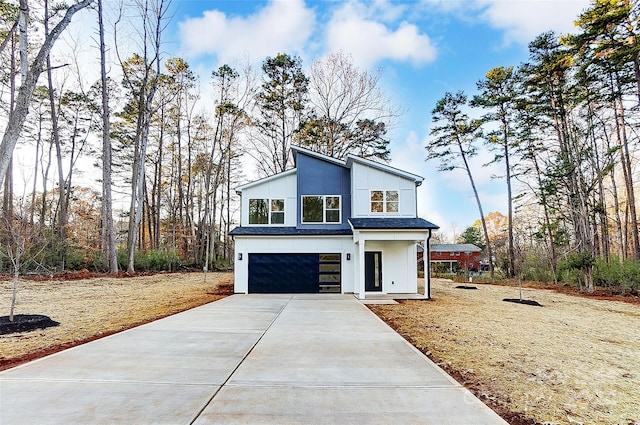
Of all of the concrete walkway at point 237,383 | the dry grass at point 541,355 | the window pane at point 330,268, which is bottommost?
A: the dry grass at point 541,355

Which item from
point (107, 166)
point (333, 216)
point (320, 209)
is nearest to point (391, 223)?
point (333, 216)

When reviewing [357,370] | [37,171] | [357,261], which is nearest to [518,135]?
[357,261]

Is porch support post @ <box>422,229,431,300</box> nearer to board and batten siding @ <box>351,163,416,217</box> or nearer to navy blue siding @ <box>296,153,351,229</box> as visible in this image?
board and batten siding @ <box>351,163,416,217</box>

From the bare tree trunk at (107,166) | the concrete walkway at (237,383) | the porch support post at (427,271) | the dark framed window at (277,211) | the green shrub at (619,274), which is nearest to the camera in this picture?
the concrete walkway at (237,383)

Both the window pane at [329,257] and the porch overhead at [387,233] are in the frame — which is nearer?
the porch overhead at [387,233]

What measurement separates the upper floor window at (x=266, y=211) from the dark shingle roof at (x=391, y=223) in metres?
3.11

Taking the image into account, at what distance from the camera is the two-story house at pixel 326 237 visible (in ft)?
44.7

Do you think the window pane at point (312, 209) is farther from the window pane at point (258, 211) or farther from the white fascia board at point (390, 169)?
the white fascia board at point (390, 169)

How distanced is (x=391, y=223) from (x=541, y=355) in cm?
787

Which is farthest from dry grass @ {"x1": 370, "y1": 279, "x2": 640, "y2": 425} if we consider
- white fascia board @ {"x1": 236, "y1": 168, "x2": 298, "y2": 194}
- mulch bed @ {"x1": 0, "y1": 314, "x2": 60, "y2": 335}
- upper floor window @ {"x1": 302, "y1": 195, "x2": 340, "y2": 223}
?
mulch bed @ {"x1": 0, "y1": 314, "x2": 60, "y2": 335}

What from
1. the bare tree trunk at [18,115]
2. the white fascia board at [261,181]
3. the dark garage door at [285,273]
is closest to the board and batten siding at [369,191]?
the dark garage door at [285,273]

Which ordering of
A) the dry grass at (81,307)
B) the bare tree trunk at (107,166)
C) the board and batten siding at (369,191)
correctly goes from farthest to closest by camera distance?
the bare tree trunk at (107,166) < the board and batten siding at (369,191) < the dry grass at (81,307)

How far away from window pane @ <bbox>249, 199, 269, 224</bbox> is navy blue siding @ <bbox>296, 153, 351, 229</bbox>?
4.55ft

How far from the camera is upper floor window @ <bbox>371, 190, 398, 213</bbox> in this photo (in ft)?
45.9
